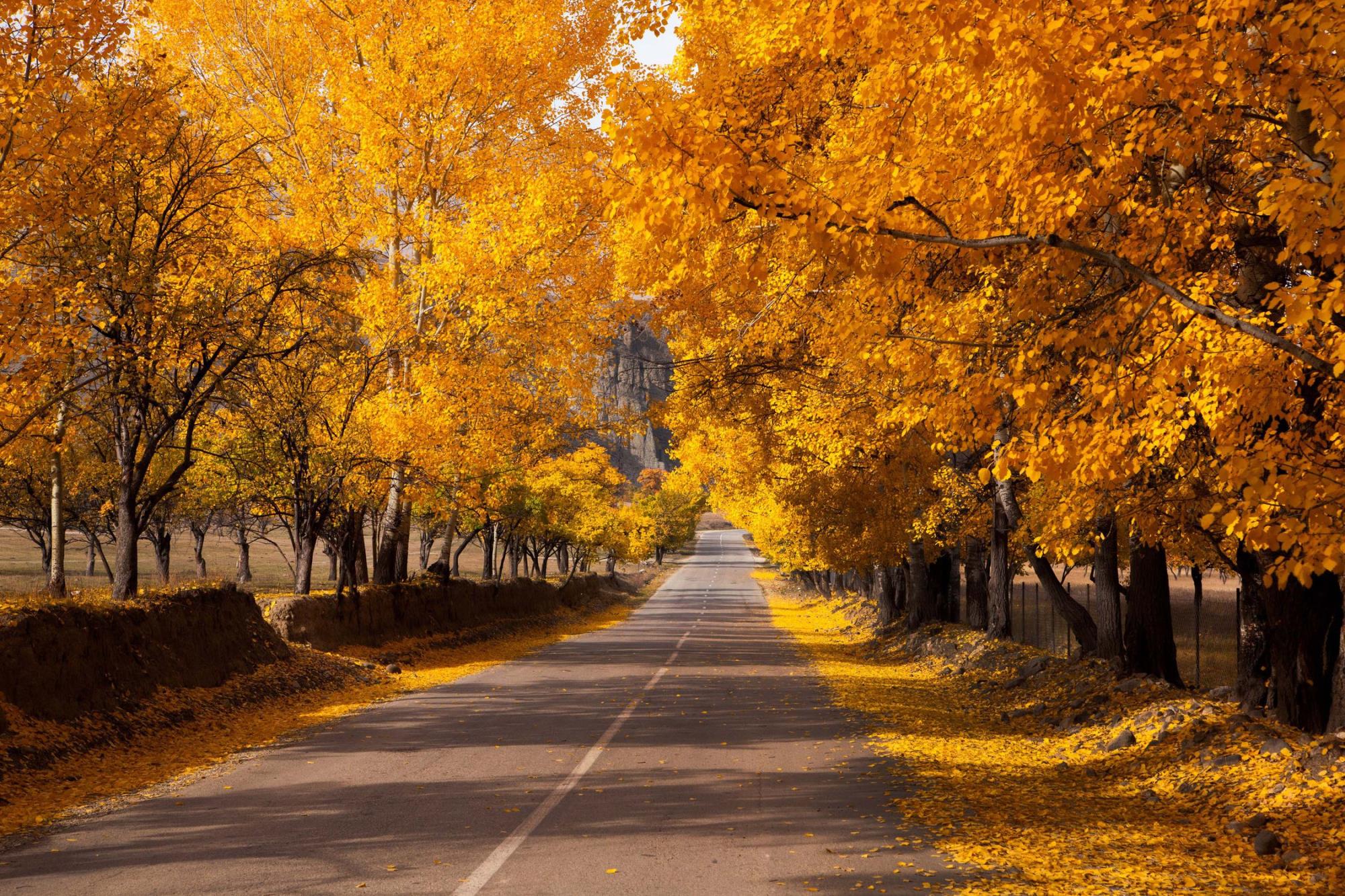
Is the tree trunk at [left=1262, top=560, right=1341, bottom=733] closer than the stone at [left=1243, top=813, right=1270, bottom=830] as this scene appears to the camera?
No

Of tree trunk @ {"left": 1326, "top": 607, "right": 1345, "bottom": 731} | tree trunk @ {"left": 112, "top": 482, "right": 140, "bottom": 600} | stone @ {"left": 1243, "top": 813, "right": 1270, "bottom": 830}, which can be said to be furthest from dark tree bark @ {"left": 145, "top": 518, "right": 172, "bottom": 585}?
stone @ {"left": 1243, "top": 813, "right": 1270, "bottom": 830}

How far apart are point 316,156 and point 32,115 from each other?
40.6ft

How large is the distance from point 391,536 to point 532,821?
54.9 feet

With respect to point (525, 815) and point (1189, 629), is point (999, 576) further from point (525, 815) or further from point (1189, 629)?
point (1189, 629)

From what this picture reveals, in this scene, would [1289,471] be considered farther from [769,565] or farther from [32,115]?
[769,565]

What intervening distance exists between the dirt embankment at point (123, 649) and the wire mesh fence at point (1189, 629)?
15.7m

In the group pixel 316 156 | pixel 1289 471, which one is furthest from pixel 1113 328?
pixel 316 156

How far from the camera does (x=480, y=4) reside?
68.8 ft

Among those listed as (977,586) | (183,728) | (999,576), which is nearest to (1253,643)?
(999,576)

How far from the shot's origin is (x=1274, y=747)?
30.5 feet

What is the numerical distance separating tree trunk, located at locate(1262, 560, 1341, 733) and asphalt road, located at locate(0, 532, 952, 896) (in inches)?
161

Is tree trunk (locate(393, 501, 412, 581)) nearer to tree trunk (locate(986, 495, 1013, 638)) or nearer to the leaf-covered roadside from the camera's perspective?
the leaf-covered roadside

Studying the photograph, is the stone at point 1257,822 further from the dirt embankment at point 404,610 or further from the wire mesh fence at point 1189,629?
the dirt embankment at point 404,610

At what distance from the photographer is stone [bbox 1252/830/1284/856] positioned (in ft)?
24.6
